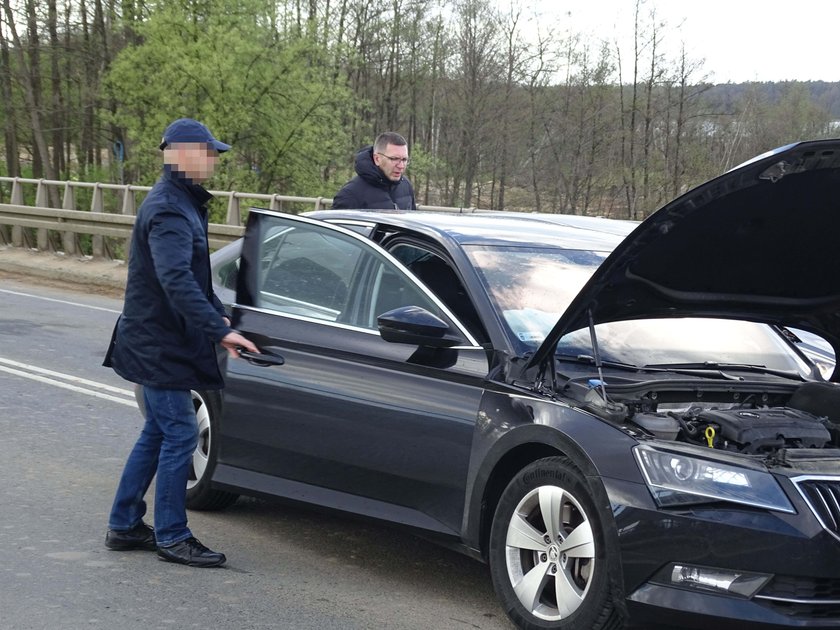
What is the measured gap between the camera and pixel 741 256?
4.40 m

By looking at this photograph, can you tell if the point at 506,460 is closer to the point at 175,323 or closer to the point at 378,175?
the point at 175,323

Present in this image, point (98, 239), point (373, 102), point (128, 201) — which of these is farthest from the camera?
point (373, 102)

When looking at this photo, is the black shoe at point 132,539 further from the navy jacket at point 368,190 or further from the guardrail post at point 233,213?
the guardrail post at point 233,213

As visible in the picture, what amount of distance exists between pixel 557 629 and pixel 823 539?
95 cm

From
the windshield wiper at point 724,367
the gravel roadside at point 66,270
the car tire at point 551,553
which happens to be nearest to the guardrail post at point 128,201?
the gravel roadside at point 66,270

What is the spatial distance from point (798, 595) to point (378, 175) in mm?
5392

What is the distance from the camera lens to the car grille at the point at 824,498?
11.4ft

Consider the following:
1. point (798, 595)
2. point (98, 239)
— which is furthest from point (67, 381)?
point (98, 239)

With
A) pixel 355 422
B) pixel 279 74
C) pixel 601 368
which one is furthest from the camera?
pixel 279 74

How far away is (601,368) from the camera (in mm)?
4398

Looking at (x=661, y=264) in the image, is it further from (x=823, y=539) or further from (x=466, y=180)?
(x=466, y=180)

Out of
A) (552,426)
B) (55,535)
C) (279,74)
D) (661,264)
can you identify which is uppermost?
(279,74)

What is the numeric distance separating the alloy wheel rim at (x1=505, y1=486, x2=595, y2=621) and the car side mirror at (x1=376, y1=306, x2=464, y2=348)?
778 millimetres

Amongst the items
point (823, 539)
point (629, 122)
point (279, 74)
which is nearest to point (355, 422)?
point (823, 539)
